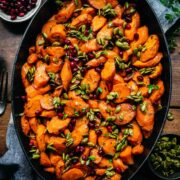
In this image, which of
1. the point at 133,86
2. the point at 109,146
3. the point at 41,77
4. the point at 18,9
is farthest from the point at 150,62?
the point at 18,9

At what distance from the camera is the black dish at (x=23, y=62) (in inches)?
95.6

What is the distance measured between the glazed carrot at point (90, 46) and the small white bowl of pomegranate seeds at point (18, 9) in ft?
2.26

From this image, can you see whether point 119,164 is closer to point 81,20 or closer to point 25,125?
point 25,125

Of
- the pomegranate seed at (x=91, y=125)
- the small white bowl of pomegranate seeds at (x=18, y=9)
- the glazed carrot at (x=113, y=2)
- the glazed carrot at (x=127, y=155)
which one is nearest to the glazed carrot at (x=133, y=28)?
the glazed carrot at (x=113, y=2)

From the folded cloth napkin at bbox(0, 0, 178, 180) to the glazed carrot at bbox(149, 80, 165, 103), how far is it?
21.6 inches

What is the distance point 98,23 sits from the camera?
244 centimetres

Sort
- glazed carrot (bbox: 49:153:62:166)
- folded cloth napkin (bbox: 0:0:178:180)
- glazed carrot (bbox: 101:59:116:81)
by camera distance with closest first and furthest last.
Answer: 1. glazed carrot (bbox: 101:59:116:81)
2. glazed carrot (bbox: 49:153:62:166)
3. folded cloth napkin (bbox: 0:0:178:180)

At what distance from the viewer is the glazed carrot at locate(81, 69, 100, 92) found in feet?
7.80

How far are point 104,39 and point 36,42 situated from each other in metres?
0.46

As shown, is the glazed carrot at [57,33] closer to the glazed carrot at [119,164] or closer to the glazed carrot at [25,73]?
the glazed carrot at [25,73]

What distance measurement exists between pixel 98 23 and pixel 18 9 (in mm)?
799

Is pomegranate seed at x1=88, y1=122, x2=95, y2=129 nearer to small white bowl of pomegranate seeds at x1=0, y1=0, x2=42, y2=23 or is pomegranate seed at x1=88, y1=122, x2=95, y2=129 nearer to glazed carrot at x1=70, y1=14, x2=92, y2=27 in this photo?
glazed carrot at x1=70, y1=14, x2=92, y2=27

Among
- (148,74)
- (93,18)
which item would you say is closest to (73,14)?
(93,18)

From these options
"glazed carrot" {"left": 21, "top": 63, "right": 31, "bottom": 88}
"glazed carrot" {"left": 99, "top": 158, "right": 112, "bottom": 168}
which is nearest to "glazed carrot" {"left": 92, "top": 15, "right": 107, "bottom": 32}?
"glazed carrot" {"left": 21, "top": 63, "right": 31, "bottom": 88}
